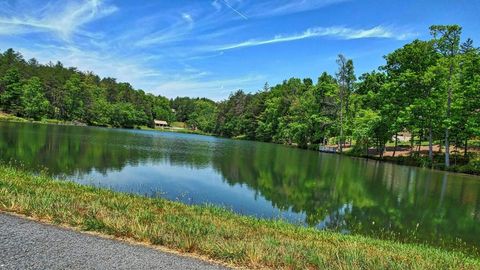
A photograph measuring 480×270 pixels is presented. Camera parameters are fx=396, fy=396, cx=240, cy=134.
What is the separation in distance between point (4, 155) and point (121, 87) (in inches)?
6011

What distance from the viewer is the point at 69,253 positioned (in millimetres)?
6742

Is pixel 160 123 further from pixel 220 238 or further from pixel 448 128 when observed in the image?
pixel 220 238

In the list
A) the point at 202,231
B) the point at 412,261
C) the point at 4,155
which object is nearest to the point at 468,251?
the point at 412,261

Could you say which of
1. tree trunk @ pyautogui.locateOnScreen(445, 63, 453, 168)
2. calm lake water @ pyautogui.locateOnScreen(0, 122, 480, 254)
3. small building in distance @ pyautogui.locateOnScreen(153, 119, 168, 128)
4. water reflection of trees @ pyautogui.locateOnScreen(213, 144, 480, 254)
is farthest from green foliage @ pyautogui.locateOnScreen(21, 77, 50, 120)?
tree trunk @ pyautogui.locateOnScreen(445, 63, 453, 168)

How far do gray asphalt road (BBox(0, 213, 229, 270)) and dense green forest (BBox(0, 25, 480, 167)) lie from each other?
41.4 metres

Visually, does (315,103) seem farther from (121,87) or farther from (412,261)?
(121,87)

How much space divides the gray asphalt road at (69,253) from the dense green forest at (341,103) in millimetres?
41435

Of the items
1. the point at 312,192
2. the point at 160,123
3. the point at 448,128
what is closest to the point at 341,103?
the point at 448,128

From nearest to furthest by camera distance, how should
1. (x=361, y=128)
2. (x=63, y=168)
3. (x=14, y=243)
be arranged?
1. (x=14, y=243)
2. (x=63, y=168)
3. (x=361, y=128)

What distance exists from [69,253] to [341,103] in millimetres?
69300

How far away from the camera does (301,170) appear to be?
33.8 meters

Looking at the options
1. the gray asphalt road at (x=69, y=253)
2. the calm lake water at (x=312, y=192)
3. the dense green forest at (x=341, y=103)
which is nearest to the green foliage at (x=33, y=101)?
the dense green forest at (x=341, y=103)

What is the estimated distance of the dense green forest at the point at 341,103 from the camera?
146 ft

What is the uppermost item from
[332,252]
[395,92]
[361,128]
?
[395,92]
